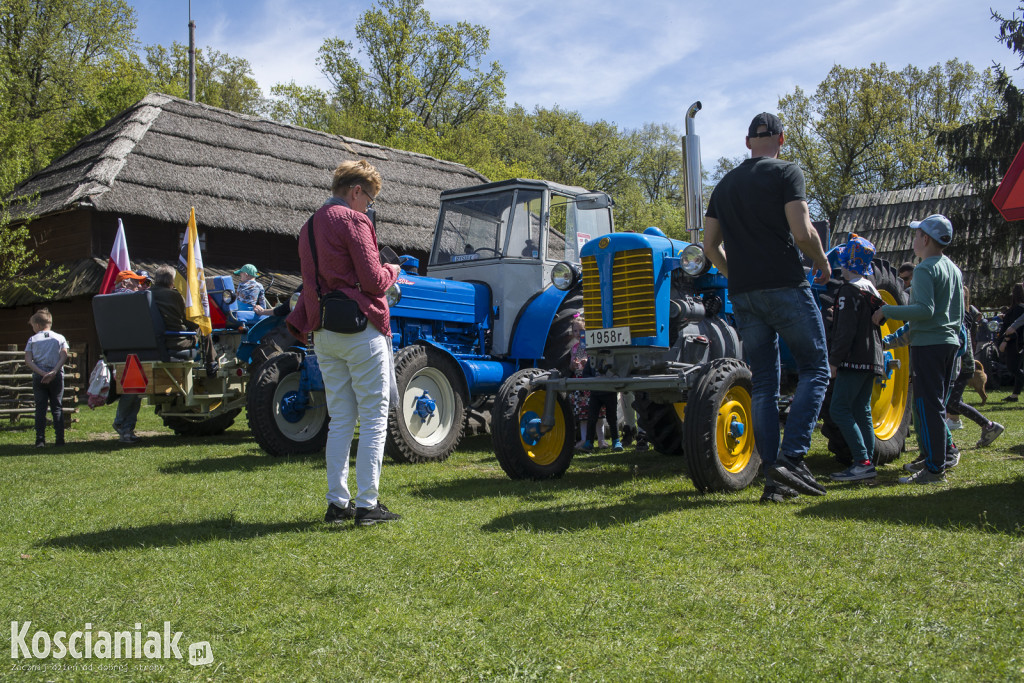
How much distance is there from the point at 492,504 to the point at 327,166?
19131 millimetres

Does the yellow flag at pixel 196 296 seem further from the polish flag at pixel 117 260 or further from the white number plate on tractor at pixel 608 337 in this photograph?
the white number plate on tractor at pixel 608 337

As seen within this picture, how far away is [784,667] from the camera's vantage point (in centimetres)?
252

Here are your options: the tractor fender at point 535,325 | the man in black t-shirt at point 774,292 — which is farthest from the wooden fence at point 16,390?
the man in black t-shirt at point 774,292

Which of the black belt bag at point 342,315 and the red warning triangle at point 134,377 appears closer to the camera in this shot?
the black belt bag at point 342,315

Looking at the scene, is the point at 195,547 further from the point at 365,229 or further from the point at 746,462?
the point at 746,462

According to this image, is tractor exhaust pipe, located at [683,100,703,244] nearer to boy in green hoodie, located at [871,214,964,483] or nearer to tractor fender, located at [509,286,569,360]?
boy in green hoodie, located at [871,214,964,483]

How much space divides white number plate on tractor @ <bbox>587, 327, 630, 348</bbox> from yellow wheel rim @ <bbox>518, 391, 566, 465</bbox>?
0.50 meters

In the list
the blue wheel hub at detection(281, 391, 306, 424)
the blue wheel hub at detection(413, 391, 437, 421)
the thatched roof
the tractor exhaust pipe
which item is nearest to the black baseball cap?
the tractor exhaust pipe

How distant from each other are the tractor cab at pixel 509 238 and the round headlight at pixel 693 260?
9.02 ft

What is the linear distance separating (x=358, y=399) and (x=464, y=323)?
4.16 metres

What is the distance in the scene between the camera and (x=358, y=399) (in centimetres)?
457

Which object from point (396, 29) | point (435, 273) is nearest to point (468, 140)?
point (396, 29)

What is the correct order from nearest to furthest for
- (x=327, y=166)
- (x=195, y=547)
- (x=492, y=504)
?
(x=195, y=547)
(x=492, y=504)
(x=327, y=166)

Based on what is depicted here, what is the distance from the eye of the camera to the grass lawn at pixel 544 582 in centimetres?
260
